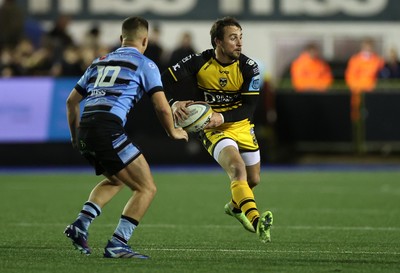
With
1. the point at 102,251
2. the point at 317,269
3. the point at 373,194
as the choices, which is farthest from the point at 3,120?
the point at 317,269

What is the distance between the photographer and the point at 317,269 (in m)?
7.32

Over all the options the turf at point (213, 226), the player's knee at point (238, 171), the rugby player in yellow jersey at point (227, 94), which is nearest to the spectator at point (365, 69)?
the turf at point (213, 226)

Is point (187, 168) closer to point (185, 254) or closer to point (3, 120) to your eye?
point (3, 120)

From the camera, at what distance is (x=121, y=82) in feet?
25.7

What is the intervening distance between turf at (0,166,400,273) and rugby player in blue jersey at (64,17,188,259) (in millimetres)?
245

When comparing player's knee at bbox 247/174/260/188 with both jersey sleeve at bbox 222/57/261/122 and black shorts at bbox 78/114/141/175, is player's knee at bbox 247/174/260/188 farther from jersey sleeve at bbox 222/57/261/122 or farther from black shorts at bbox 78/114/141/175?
black shorts at bbox 78/114/141/175

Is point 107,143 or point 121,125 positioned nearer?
point 107,143

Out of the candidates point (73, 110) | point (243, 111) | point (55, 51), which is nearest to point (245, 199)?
point (243, 111)

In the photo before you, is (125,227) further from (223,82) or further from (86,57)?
(86,57)

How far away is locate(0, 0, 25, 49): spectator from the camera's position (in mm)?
22969

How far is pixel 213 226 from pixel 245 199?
6.56 ft

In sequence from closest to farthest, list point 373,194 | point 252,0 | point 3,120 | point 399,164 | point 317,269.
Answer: point 317,269
point 373,194
point 3,120
point 399,164
point 252,0

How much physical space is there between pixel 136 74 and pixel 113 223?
3.56 metres

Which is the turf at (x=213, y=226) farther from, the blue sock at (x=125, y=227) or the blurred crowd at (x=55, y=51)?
the blurred crowd at (x=55, y=51)
